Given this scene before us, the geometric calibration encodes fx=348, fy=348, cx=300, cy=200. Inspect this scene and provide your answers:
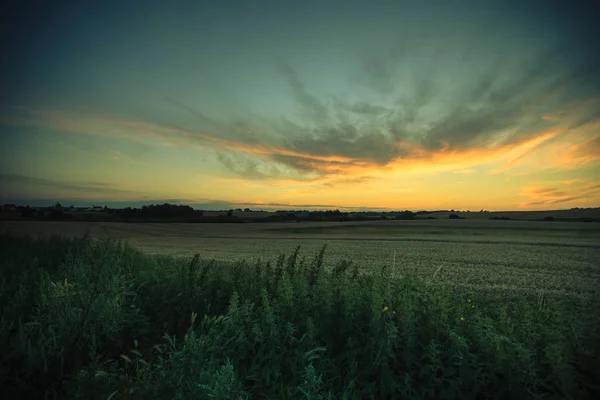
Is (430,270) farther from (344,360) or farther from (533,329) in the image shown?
(344,360)

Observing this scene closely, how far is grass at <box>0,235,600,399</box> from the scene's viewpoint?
4.05 metres

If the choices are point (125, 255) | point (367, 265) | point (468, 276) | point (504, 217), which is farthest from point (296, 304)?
point (504, 217)

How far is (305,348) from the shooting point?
196 inches

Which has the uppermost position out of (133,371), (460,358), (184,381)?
(460,358)

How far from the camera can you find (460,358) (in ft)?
14.3

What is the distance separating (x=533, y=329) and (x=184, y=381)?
4.91 m

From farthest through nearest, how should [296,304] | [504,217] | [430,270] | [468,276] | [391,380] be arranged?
[504,217], [430,270], [468,276], [296,304], [391,380]

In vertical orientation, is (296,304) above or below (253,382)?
above

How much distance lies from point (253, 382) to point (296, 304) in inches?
63.0

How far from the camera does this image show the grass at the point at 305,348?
4.05m

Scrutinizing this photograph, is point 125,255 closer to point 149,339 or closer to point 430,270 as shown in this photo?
point 149,339

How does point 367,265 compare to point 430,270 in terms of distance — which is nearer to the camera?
point 430,270

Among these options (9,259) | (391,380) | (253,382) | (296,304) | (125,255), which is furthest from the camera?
(125,255)

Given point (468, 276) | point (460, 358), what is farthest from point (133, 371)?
point (468, 276)
